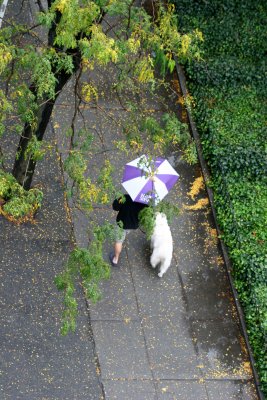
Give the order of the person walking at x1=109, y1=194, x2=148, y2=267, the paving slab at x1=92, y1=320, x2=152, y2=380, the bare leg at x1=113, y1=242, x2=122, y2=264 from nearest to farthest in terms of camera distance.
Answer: the paving slab at x1=92, y1=320, x2=152, y2=380, the person walking at x1=109, y1=194, x2=148, y2=267, the bare leg at x1=113, y1=242, x2=122, y2=264

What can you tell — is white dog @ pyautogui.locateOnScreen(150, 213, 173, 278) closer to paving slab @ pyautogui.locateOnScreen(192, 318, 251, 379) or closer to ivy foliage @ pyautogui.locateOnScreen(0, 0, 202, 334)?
paving slab @ pyautogui.locateOnScreen(192, 318, 251, 379)

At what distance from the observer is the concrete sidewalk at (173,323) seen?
1027 centimetres

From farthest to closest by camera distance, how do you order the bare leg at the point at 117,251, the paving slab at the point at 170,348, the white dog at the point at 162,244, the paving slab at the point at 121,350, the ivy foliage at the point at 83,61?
the bare leg at the point at 117,251 → the white dog at the point at 162,244 → the paving slab at the point at 170,348 → the paving slab at the point at 121,350 → the ivy foliage at the point at 83,61

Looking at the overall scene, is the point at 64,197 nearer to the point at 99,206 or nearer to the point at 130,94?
the point at 99,206

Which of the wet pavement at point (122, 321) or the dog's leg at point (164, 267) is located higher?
the dog's leg at point (164, 267)

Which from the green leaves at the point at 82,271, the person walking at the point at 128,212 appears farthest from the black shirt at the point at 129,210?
the green leaves at the point at 82,271

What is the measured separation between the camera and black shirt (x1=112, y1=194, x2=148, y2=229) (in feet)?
34.7

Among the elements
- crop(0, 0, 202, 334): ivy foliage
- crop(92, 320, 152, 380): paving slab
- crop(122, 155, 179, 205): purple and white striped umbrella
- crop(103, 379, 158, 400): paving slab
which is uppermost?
crop(0, 0, 202, 334): ivy foliage

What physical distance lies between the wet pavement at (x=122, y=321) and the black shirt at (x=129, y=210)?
610mm

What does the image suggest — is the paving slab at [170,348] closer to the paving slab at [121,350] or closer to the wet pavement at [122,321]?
the wet pavement at [122,321]

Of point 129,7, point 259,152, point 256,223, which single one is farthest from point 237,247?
point 129,7

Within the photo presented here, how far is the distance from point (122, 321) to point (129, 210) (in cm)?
142

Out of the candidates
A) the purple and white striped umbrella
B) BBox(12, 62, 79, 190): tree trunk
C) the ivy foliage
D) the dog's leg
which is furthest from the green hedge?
BBox(12, 62, 79, 190): tree trunk

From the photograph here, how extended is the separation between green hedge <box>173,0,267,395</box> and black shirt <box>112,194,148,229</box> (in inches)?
68.1
